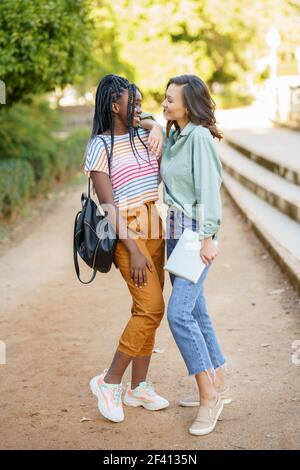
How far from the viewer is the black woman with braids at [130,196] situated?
4.17 m

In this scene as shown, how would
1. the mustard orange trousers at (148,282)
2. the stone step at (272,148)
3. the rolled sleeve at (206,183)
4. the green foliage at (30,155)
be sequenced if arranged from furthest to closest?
the stone step at (272,148)
the green foliage at (30,155)
the mustard orange trousers at (148,282)
the rolled sleeve at (206,183)

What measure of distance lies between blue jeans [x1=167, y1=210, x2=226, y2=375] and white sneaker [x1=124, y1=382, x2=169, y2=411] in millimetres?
393

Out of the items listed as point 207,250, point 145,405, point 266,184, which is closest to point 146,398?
point 145,405

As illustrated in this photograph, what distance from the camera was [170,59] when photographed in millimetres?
42469

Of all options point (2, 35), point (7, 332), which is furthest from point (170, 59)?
point (7, 332)

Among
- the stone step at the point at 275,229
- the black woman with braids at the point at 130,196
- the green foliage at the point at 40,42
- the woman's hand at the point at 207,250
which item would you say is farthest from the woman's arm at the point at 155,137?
the green foliage at the point at 40,42

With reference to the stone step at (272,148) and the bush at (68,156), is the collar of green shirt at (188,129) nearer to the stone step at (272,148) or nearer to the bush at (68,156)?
the stone step at (272,148)

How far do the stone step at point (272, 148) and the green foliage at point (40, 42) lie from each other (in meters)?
3.74

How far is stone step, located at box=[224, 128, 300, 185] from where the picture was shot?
13.0m

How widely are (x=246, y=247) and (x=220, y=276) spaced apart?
1451mm

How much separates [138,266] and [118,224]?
0.79ft

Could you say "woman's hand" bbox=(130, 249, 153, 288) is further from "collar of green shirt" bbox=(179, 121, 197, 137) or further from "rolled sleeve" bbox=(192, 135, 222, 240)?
"collar of green shirt" bbox=(179, 121, 197, 137)

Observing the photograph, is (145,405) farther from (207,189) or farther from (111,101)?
(111,101)

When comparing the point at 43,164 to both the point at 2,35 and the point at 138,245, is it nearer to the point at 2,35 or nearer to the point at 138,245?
the point at 2,35
